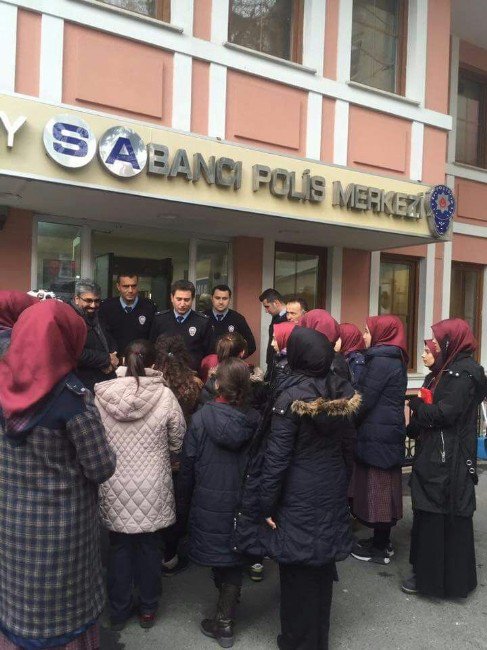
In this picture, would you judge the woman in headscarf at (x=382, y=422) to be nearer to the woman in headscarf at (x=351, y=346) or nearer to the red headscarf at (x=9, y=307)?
the woman in headscarf at (x=351, y=346)

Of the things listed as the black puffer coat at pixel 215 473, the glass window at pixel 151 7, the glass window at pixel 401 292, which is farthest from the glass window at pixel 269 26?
the black puffer coat at pixel 215 473

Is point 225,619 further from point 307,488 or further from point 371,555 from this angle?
point 371,555

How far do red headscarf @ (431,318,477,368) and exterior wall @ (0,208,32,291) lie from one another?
161 inches

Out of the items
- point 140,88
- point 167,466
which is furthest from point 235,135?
point 167,466

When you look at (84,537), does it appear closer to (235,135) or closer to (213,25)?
(235,135)

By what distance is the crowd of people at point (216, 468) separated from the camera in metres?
2.16

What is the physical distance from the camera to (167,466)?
321 centimetres

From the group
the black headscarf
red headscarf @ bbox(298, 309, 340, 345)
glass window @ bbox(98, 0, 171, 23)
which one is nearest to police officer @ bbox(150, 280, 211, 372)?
red headscarf @ bbox(298, 309, 340, 345)

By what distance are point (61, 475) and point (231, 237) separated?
5.08 m

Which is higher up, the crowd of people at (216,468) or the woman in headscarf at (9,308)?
the woman in headscarf at (9,308)

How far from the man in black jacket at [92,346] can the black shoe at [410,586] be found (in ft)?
8.74

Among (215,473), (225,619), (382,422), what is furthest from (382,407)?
(225,619)

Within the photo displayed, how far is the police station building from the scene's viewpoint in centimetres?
477

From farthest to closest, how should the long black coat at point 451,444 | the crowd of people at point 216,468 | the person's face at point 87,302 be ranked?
the person's face at point 87,302 < the long black coat at point 451,444 < the crowd of people at point 216,468
